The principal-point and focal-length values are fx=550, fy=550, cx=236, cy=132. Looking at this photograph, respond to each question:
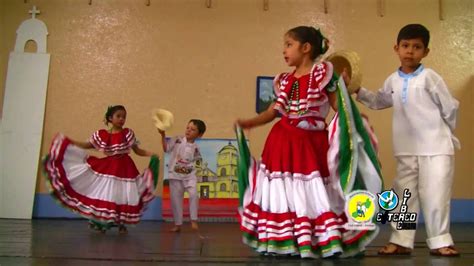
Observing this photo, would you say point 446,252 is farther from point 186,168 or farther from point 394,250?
point 186,168

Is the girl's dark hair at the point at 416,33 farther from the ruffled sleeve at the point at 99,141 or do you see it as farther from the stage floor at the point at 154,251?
the ruffled sleeve at the point at 99,141

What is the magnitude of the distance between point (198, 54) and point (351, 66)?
435 cm

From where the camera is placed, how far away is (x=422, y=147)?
3475 mm

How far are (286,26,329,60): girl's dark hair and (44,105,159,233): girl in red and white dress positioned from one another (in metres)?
2.83

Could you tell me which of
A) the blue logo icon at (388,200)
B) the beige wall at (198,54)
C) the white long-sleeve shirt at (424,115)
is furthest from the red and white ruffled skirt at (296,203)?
the beige wall at (198,54)

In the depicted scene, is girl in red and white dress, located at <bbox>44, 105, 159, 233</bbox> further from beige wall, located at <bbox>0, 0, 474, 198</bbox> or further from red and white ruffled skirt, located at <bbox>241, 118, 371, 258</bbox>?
red and white ruffled skirt, located at <bbox>241, 118, 371, 258</bbox>

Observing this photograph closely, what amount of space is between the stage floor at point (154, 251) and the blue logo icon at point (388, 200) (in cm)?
30

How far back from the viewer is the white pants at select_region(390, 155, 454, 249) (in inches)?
133

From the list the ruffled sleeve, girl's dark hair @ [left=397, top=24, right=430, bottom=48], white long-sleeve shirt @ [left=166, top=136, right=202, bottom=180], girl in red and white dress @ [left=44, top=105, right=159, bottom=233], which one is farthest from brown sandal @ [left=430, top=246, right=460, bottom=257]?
the ruffled sleeve

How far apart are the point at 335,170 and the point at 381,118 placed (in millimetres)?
4657

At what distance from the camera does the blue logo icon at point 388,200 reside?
314 cm

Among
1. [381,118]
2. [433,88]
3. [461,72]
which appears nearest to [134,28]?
[381,118]

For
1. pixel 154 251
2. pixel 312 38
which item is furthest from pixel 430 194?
pixel 154 251

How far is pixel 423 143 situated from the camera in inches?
137
